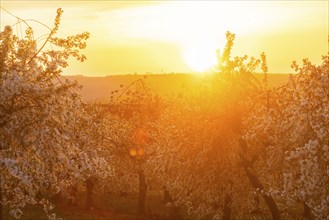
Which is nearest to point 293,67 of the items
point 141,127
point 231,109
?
point 231,109

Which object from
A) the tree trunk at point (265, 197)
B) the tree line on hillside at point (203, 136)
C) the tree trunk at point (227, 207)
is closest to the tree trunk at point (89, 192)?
the tree line on hillside at point (203, 136)

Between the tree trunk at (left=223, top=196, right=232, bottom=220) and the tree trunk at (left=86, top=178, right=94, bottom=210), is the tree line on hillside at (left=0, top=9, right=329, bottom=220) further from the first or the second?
the tree trunk at (left=86, top=178, right=94, bottom=210)

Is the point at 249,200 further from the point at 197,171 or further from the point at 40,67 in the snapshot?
→ the point at 40,67

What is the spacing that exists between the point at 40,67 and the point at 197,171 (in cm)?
1628

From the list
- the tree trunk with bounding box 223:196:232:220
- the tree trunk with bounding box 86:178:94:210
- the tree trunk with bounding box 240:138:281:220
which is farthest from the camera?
the tree trunk with bounding box 86:178:94:210

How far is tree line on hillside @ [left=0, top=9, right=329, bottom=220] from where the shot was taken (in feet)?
60.8

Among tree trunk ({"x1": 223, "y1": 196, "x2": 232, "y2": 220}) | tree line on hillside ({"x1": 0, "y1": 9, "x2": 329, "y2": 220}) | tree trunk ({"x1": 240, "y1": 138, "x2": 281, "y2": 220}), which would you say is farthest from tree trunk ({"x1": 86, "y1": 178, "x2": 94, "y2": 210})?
tree trunk ({"x1": 240, "y1": 138, "x2": 281, "y2": 220})

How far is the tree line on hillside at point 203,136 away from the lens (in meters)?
18.5

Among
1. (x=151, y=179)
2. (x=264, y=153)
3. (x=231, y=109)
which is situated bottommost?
(x=151, y=179)

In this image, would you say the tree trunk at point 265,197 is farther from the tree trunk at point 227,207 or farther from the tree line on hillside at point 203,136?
the tree trunk at point 227,207

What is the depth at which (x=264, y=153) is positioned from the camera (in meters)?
31.4

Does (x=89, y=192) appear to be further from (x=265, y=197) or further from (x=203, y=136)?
(x=265, y=197)

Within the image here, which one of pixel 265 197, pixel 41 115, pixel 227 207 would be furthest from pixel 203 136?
pixel 41 115

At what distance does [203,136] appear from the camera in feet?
105
